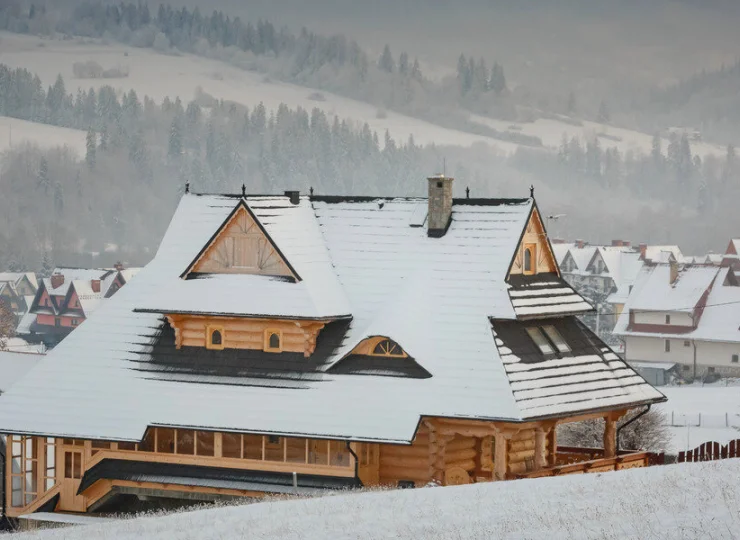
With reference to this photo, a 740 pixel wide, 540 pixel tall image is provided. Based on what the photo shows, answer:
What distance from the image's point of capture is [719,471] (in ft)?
94.1

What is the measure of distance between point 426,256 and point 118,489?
11134mm

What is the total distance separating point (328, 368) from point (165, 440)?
5488 mm

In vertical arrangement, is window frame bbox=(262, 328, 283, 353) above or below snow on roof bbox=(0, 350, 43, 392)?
above

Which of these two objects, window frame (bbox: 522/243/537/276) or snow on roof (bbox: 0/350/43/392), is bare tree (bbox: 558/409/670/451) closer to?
window frame (bbox: 522/243/537/276)

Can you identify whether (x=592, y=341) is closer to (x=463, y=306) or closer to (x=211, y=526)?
(x=463, y=306)

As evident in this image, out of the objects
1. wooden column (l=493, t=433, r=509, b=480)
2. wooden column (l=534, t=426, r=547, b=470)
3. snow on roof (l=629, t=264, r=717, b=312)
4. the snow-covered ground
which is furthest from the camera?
snow on roof (l=629, t=264, r=717, b=312)

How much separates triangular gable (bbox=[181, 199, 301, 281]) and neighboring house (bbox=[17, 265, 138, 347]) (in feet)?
309

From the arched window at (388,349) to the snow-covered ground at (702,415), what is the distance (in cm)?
2459

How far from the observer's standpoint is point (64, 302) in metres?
137

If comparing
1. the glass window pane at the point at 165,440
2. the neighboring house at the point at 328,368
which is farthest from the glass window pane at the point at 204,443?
the glass window pane at the point at 165,440

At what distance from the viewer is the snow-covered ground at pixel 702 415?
67875mm

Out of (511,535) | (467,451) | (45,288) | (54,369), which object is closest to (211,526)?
(511,535)

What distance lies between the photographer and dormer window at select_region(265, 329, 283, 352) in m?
41.1

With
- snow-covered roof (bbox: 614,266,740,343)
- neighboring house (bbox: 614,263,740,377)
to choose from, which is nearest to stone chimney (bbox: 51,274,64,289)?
snow-covered roof (bbox: 614,266,740,343)
